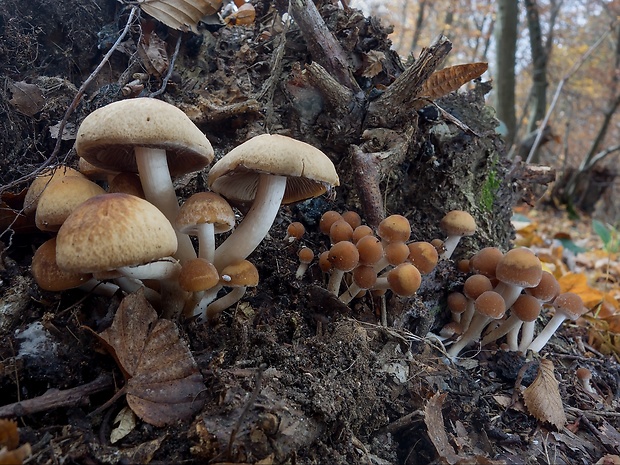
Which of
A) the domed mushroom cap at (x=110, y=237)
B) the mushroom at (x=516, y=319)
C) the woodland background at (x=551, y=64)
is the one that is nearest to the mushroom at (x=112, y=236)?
the domed mushroom cap at (x=110, y=237)

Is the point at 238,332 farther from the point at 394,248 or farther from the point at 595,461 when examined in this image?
the point at 595,461

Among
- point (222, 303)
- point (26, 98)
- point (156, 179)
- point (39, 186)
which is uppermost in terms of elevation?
point (26, 98)

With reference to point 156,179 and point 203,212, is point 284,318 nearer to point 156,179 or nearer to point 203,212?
point 203,212

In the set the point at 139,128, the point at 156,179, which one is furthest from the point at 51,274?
the point at 139,128

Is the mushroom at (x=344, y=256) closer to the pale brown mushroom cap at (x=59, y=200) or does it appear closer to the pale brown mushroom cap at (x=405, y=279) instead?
the pale brown mushroom cap at (x=405, y=279)

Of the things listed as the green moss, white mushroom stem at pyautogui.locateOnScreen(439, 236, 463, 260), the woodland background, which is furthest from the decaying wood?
the woodland background

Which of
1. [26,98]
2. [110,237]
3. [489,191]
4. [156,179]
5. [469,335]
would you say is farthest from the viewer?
[489,191]

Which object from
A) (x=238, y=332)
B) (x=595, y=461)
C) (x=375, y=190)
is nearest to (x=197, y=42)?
(x=375, y=190)
